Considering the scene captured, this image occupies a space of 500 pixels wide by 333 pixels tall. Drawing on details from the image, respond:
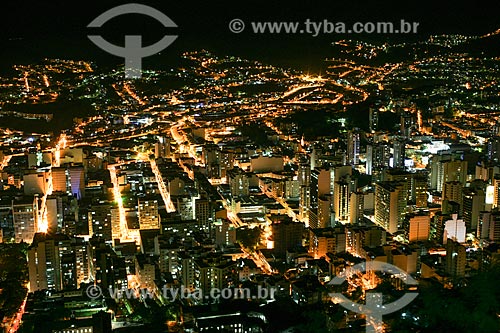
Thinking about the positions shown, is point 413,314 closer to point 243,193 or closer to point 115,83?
point 243,193

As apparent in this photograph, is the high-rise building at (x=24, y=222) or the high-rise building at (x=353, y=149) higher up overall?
the high-rise building at (x=353, y=149)

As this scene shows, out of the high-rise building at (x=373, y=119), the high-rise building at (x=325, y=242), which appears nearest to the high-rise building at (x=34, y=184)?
the high-rise building at (x=325, y=242)

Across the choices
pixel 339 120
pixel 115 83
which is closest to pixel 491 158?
pixel 339 120

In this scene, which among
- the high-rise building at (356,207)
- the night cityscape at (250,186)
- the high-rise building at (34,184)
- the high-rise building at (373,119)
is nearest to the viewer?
the night cityscape at (250,186)

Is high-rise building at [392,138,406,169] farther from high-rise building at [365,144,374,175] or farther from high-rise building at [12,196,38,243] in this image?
high-rise building at [12,196,38,243]

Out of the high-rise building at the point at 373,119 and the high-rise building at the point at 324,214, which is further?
the high-rise building at the point at 373,119

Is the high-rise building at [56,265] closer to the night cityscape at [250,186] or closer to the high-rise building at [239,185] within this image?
the night cityscape at [250,186]

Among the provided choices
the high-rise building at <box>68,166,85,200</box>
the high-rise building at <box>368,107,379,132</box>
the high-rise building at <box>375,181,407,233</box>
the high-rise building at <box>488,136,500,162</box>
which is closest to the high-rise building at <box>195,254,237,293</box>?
the high-rise building at <box>375,181,407,233</box>
